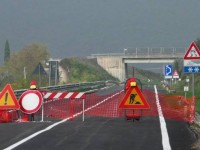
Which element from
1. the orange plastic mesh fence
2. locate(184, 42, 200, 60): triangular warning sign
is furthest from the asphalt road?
locate(184, 42, 200, 60): triangular warning sign

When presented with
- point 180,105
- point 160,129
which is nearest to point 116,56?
point 180,105

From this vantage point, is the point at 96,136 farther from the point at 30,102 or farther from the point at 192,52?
the point at 192,52

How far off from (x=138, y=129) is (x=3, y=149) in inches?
219

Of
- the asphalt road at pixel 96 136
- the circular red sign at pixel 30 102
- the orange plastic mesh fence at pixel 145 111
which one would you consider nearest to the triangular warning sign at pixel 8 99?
the circular red sign at pixel 30 102

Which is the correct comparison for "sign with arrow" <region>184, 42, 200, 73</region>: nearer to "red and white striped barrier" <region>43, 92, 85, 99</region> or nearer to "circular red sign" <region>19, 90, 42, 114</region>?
"red and white striped barrier" <region>43, 92, 85, 99</region>

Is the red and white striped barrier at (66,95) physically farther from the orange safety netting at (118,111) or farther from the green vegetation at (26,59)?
the green vegetation at (26,59)

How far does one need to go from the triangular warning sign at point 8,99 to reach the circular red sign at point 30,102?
600 millimetres

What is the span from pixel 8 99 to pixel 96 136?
7348 mm

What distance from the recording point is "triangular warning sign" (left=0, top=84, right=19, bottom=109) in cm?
2181

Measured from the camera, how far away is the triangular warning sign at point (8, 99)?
71.6ft

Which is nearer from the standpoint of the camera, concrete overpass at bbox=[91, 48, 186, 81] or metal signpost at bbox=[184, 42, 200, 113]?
metal signpost at bbox=[184, 42, 200, 113]

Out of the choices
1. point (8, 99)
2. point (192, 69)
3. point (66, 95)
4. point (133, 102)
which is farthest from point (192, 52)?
point (8, 99)

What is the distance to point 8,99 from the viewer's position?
22.0 m

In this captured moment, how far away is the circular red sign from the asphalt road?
3557 mm
